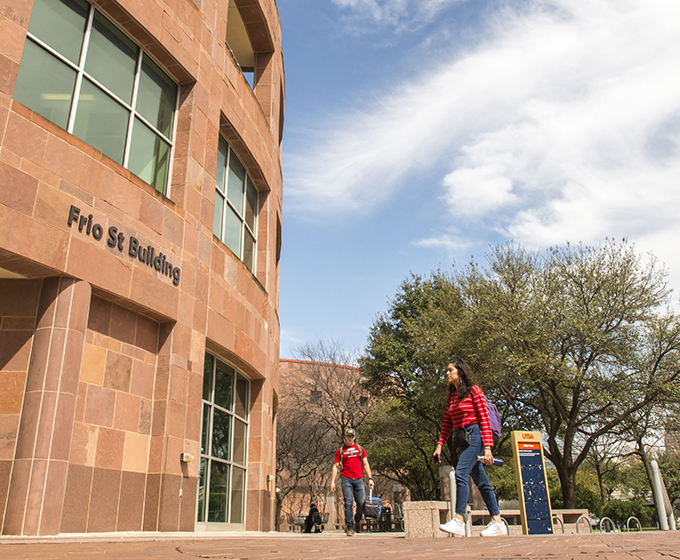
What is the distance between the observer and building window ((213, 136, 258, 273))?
1227 centimetres

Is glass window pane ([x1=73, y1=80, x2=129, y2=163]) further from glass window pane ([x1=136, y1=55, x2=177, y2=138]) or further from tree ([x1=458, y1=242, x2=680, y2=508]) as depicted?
tree ([x1=458, y1=242, x2=680, y2=508])

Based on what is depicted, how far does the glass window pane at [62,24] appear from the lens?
8.02 metres

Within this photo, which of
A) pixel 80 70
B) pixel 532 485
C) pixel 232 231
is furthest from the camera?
pixel 232 231

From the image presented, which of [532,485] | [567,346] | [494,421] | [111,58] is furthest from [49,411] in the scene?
[567,346]

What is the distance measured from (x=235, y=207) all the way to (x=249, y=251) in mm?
1329

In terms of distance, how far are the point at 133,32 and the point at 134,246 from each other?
3816 millimetres

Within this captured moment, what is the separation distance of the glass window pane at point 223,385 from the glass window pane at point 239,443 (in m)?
0.58

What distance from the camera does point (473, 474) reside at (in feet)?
20.9

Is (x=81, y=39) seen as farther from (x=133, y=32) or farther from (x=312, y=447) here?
(x=312, y=447)

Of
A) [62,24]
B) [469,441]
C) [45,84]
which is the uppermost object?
[62,24]

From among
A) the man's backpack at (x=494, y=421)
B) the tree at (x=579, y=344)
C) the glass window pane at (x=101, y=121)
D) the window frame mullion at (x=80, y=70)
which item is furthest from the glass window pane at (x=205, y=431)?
the tree at (x=579, y=344)

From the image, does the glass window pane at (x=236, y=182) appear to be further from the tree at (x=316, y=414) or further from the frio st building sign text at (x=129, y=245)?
the tree at (x=316, y=414)

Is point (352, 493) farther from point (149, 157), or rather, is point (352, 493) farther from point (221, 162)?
point (221, 162)

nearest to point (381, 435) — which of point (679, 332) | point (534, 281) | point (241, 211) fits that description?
point (534, 281)
